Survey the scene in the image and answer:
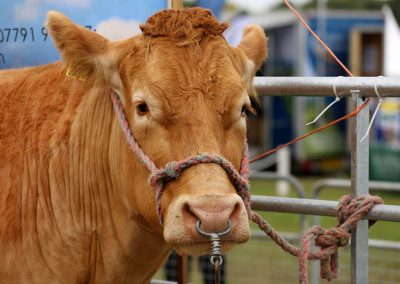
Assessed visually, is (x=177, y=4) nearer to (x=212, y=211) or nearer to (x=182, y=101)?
(x=182, y=101)

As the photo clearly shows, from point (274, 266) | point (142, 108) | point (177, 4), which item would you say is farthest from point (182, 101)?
point (274, 266)

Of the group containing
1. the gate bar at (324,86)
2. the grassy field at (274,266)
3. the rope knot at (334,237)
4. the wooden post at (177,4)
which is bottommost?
the grassy field at (274,266)

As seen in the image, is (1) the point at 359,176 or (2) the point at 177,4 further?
(2) the point at 177,4

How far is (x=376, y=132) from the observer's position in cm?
1773

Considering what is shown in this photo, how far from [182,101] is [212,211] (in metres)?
0.54

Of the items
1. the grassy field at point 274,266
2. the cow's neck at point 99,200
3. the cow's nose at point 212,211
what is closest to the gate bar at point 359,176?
the cow's nose at point 212,211

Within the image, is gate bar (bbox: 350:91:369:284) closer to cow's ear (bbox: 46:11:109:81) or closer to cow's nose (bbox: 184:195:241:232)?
cow's nose (bbox: 184:195:241:232)

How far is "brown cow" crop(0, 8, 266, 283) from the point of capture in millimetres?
3377

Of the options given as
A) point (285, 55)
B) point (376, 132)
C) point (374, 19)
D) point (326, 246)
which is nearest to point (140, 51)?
point (326, 246)

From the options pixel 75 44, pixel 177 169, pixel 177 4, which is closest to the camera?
pixel 177 169

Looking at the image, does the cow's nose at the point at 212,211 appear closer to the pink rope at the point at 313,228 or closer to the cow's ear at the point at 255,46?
the pink rope at the point at 313,228

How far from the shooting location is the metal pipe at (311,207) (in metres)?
3.59

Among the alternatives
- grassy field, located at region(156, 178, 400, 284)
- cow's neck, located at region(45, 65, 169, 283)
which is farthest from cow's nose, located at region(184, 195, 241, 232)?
grassy field, located at region(156, 178, 400, 284)

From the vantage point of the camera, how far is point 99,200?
3.91 meters
